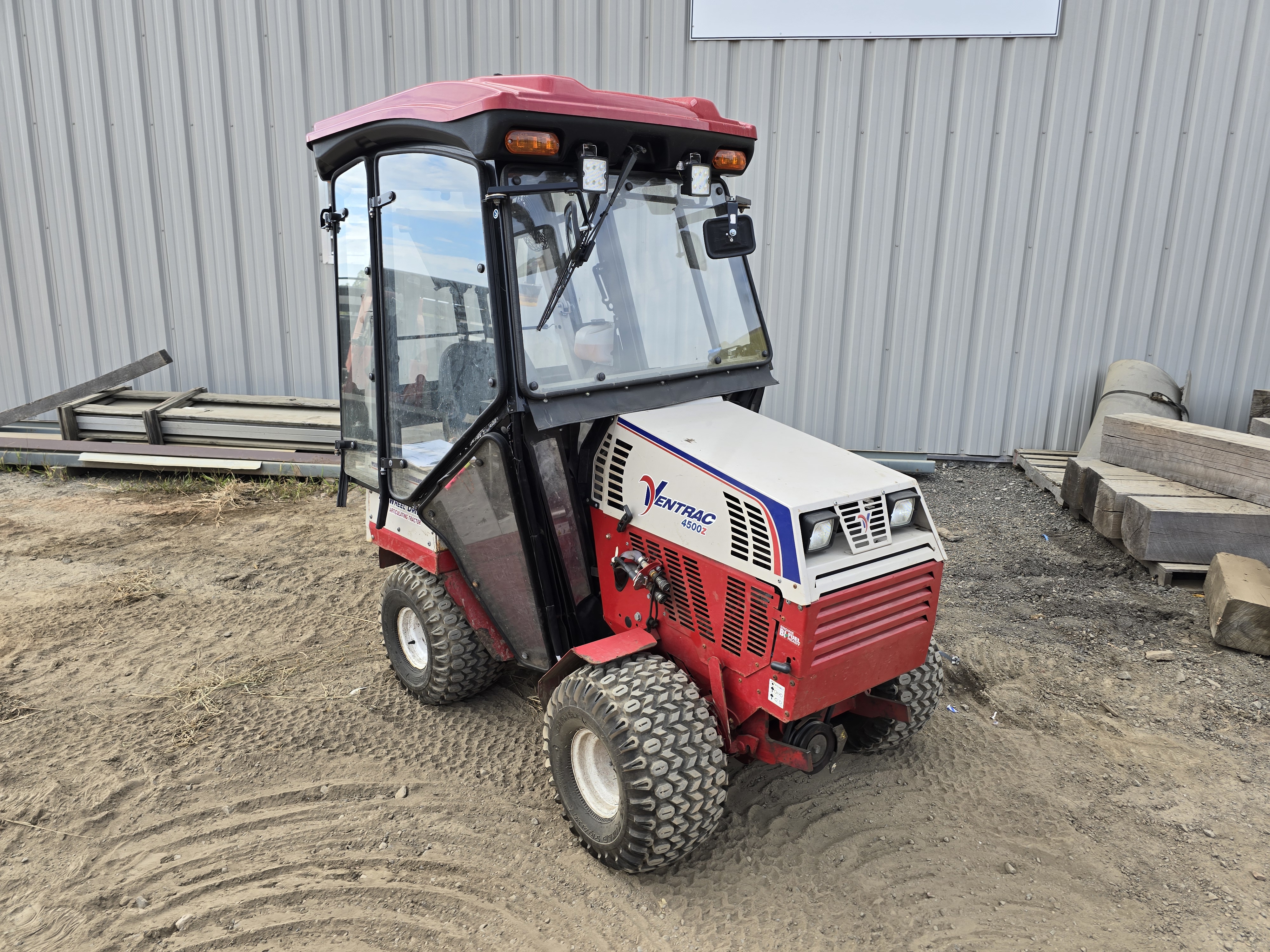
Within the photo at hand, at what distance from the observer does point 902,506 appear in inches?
111

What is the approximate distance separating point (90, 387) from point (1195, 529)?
8306mm

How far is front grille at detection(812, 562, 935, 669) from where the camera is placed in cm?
260

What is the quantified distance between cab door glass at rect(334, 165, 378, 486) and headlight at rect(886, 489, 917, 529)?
81.6 inches

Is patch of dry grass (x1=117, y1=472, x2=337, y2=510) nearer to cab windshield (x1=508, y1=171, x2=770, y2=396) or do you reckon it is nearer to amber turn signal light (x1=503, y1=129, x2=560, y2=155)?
cab windshield (x1=508, y1=171, x2=770, y2=396)

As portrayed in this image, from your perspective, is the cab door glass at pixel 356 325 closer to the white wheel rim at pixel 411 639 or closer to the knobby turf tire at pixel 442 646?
the knobby turf tire at pixel 442 646

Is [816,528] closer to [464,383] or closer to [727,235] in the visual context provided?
[727,235]

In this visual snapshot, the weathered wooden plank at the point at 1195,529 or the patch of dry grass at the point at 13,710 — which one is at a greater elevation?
the weathered wooden plank at the point at 1195,529

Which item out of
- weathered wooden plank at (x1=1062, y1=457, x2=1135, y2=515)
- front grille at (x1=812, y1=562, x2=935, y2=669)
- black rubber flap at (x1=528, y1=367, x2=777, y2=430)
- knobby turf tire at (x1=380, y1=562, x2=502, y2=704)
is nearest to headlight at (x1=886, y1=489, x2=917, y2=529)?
front grille at (x1=812, y1=562, x2=935, y2=669)

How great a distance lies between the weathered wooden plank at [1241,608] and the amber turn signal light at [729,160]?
3177mm

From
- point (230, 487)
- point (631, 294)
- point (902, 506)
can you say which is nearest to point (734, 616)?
point (902, 506)

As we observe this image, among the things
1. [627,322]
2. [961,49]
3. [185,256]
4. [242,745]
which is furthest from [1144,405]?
[185,256]

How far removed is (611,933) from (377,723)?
148 cm

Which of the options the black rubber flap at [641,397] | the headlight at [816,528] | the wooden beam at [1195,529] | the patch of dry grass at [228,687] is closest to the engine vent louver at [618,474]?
the black rubber flap at [641,397]

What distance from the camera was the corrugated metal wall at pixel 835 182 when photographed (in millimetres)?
6574
